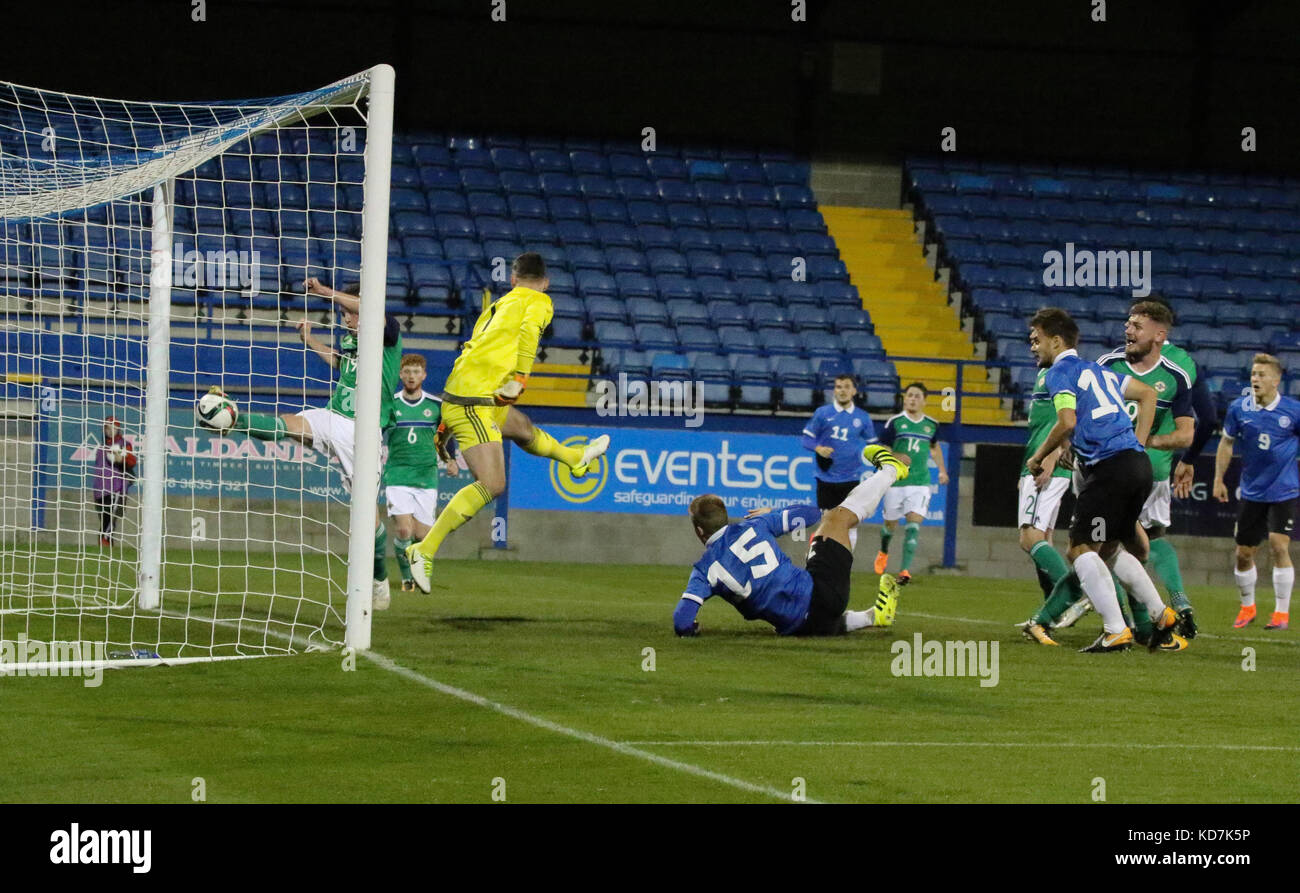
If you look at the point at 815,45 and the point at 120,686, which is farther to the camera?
the point at 815,45

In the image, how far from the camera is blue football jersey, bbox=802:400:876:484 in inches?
682

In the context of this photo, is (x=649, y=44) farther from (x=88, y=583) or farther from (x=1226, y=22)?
(x=88, y=583)

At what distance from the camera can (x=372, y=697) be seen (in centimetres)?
737

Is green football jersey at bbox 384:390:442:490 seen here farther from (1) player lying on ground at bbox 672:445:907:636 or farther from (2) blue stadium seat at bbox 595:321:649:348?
(2) blue stadium seat at bbox 595:321:649:348

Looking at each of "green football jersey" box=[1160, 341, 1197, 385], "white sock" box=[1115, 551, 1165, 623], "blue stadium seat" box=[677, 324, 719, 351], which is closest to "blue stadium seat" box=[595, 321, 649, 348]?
"blue stadium seat" box=[677, 324, 719, 351]

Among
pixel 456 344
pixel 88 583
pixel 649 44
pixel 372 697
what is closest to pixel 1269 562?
pixel 456 344

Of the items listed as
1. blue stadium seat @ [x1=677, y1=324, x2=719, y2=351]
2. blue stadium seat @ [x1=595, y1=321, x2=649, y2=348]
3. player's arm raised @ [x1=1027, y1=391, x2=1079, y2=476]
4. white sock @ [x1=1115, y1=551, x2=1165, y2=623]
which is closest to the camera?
player's arm raised @ [x1=1027, y1=391, x2=1079, y2=476]

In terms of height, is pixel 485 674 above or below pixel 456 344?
below

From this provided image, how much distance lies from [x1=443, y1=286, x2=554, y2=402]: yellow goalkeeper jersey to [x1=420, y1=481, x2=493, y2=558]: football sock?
1.98 ft

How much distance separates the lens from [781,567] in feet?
33.0

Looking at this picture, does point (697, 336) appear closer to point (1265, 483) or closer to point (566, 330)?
point (566, 330)

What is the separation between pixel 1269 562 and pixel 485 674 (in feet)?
52.5

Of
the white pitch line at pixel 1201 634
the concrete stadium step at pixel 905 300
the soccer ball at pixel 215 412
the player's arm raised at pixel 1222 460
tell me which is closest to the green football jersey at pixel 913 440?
the concrete stadium step at pixel 905 300

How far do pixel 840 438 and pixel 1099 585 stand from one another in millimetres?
7541
